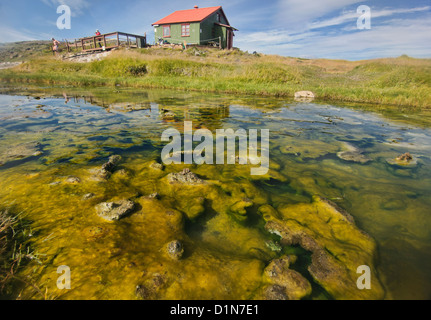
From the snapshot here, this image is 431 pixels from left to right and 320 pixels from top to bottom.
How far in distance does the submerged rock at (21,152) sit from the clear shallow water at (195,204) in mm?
134

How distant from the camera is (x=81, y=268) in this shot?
1666 mm

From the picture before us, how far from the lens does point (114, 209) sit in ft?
7.54

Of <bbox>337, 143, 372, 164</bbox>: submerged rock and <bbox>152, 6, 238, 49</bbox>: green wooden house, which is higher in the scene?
<bbox>152, 6, 238, 49</bbox>: green wooden house

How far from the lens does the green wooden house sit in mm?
28175

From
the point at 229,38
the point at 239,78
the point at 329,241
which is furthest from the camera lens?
the point at 229,38

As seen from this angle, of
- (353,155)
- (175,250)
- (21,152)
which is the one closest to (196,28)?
(21,152)

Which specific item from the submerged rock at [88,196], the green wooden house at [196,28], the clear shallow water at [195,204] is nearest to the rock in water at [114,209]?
the clear shallow water at [195,204]

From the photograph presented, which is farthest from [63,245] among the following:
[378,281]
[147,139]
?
[147,139]

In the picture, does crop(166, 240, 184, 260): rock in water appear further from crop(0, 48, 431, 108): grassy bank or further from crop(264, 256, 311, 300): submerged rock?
crop(0, 48, 431, 108): grassy bank

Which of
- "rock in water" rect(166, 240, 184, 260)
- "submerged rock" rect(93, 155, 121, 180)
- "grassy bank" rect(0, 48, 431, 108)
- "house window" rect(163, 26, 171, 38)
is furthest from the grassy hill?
"rock in water" rect(166, 240, 184, 260)

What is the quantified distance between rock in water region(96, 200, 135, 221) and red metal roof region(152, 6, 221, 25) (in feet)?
104

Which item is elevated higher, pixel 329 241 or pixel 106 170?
pixel 106 170

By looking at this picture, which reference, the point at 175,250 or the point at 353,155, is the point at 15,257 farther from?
the point at 353,155

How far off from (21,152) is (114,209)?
3.20 m
